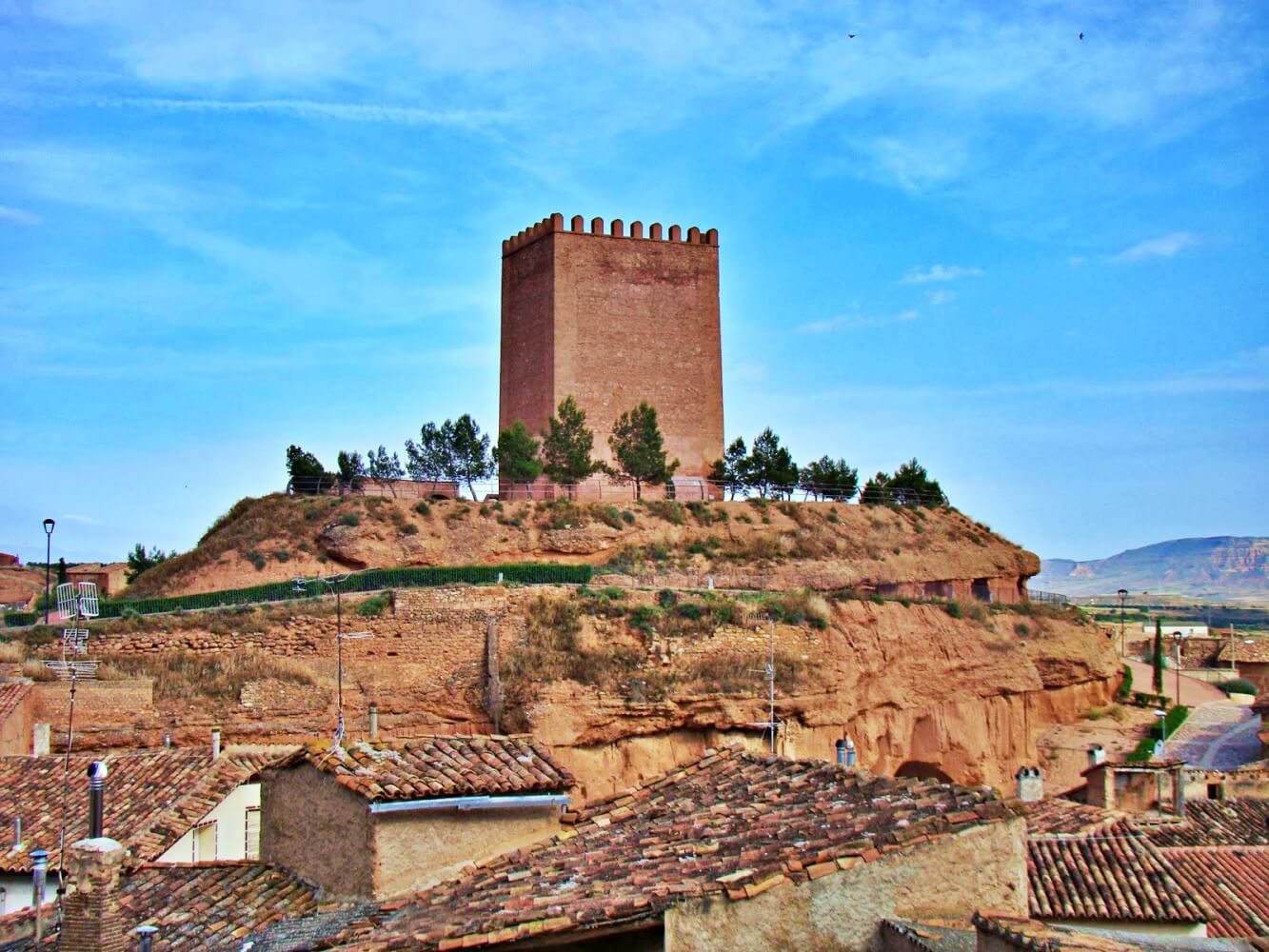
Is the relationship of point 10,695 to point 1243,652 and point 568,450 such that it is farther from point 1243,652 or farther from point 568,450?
point 1243,652

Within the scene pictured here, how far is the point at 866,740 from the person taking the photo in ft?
96.3

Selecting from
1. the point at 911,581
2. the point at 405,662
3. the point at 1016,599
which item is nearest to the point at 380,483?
the point at 405,662

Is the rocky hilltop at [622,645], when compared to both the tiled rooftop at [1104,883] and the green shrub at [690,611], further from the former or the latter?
the tiled rooftop at [1104,883]

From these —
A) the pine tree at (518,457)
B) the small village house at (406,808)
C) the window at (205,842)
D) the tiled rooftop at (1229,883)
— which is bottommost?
the tiled rooftop at (1229,883)

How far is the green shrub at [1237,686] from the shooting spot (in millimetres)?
44531

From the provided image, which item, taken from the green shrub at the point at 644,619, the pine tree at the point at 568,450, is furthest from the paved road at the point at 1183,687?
the green shrub at the point at 644,619

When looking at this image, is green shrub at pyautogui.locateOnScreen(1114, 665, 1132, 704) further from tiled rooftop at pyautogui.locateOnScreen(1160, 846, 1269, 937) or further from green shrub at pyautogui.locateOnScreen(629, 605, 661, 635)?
tiled rooftop at pyautogui.locateOnScreen(1160, 846, 1269, 937)

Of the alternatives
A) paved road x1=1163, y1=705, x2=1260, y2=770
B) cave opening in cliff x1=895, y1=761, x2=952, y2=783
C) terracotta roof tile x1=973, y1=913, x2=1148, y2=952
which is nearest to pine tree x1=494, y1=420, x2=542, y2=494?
cave opening in cliff x1=895, y1=761, x2=952, y2=783

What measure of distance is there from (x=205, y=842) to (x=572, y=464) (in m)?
21.0

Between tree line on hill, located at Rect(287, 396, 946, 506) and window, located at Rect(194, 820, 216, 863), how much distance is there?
735 inches

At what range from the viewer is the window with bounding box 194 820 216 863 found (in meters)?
16.2

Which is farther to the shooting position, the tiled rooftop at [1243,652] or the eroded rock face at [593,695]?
the tiled rooftop at [1243,652]

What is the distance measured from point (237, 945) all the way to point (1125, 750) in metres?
25.8

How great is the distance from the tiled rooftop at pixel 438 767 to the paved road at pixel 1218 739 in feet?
80.7
